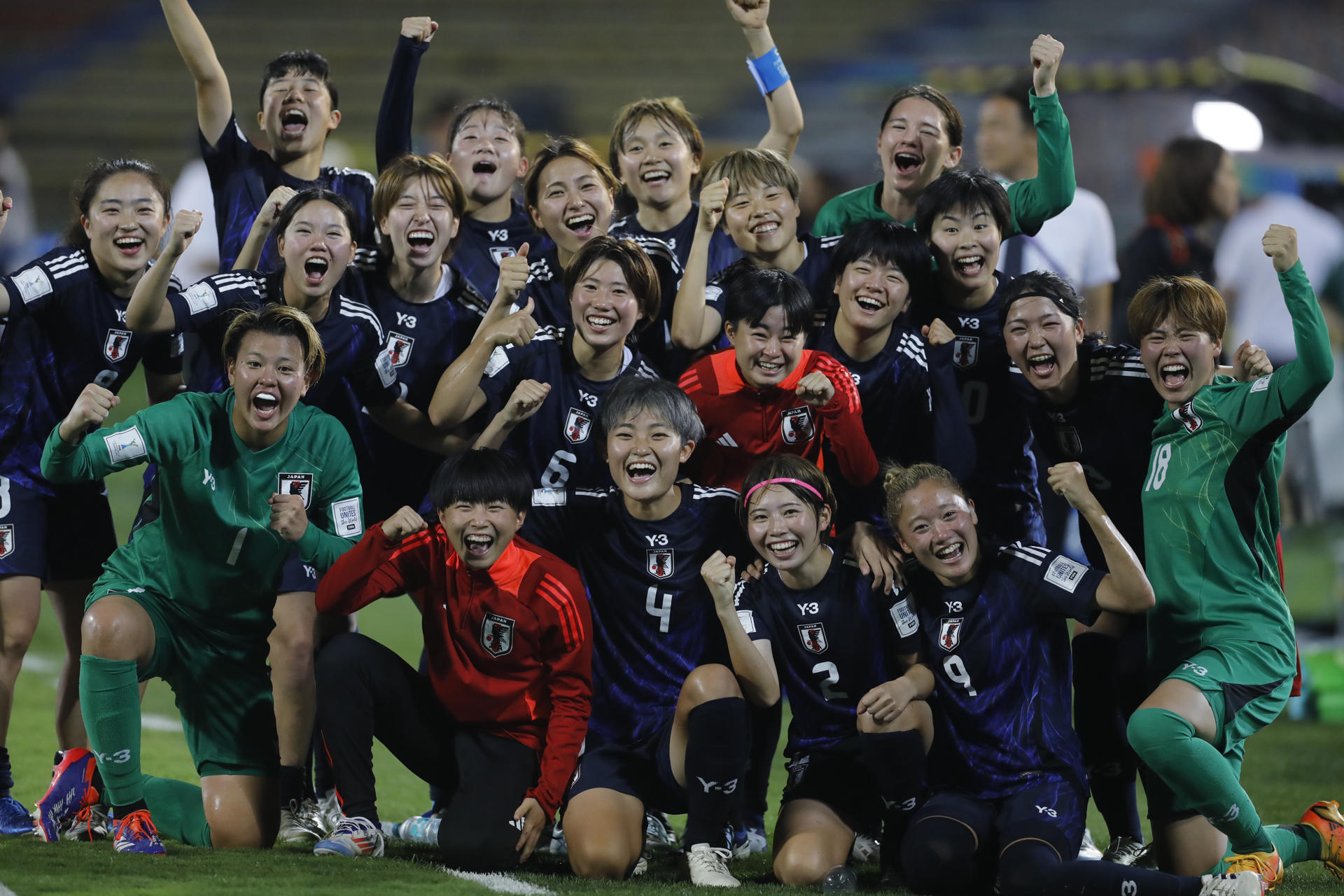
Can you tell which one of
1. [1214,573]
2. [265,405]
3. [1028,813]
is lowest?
[1028,813]

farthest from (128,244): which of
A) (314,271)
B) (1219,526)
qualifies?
(1219,526)

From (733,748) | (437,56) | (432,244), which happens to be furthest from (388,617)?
(437,56)

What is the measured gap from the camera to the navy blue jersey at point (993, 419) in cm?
470

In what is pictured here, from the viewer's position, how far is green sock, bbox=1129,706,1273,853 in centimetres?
388

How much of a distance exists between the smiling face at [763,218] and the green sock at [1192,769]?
190 cm

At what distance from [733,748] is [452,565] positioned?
0.95 m

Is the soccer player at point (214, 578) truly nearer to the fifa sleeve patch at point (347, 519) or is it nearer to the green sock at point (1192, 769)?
the fifa sleeve patch at point (347, 519)

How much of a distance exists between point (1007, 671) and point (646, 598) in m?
1.04

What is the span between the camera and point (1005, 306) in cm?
451

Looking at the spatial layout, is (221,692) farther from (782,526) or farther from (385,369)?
(782,526)

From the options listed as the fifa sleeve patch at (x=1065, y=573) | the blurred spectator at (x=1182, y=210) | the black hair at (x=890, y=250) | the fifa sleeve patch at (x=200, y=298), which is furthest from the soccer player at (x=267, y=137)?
the blurred spectator at (x=1182, y=210)

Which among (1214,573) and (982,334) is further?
(982,334)

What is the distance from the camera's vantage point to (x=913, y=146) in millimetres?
5129

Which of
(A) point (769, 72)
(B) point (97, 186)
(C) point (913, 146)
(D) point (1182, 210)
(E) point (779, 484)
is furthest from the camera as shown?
(D) point (1182, 210)
